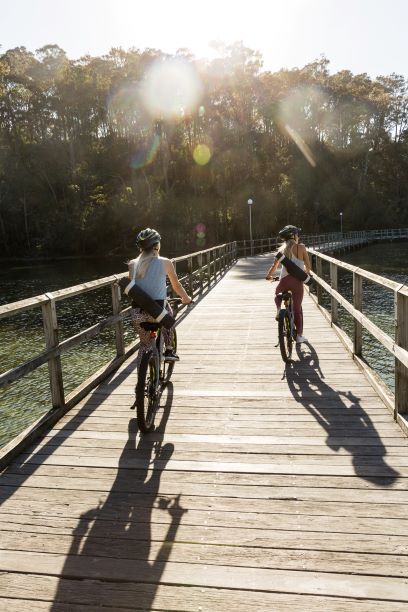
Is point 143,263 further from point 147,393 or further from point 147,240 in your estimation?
point 147,393

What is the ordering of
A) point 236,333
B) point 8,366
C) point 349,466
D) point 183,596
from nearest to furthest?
1. point 183,596
2. point 349,466
3. point 236,333
4. point 8,366

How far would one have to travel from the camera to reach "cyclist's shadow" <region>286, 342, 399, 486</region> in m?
3.55

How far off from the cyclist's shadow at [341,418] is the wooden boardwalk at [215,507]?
0.02 m

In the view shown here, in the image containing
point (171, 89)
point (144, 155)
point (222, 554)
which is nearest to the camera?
point (222, 554)

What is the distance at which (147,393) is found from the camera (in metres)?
4.34

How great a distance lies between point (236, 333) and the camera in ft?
28.7

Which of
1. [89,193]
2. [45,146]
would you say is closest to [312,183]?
[89,193]

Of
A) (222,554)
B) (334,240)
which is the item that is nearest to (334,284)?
(222,554)

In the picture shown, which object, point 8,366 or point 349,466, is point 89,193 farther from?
point 349,466

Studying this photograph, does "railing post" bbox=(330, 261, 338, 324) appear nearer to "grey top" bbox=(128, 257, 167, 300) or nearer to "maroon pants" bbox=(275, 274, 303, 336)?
"maroon pants" bbox=(275, 274, 303, 336)

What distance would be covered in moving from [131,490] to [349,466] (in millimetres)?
1589

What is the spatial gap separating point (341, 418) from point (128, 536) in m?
2.42

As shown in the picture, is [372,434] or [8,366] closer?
[372,434]

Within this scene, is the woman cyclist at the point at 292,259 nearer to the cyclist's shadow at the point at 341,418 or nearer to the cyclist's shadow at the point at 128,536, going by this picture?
the cyclist's shadow at the point at 341,418
